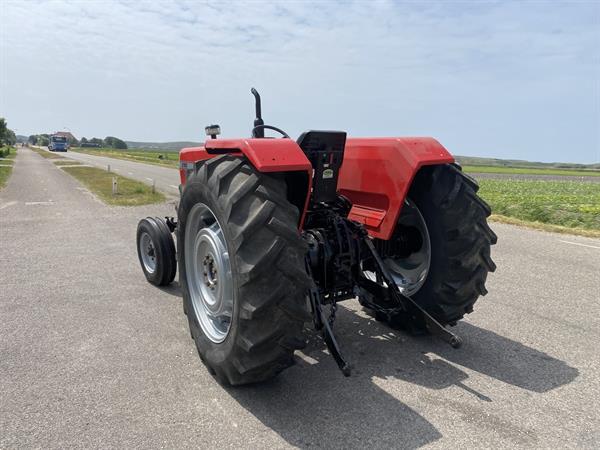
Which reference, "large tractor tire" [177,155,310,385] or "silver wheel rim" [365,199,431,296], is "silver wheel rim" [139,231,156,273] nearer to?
"large tractor tire" [177,155,310,385]

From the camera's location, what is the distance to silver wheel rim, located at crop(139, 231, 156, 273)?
539 centimetres

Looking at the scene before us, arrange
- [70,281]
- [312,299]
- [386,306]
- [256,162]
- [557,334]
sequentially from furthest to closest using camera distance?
[70,281]
[557,334]
[386,306]
[312,299]
[256,162]

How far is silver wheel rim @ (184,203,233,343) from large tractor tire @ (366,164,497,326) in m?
1.63

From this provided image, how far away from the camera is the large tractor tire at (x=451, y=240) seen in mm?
3527

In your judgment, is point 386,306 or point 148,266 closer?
point 386,306

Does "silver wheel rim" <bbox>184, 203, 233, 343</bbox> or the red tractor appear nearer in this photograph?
the red tractor

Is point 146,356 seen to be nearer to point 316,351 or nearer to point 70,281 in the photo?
point 316,351

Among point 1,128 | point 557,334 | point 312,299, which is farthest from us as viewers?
point 1,128

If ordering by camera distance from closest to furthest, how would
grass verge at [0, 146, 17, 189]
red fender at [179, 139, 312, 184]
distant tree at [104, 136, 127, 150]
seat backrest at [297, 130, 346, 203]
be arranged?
red fender at [179, 139, 312, 184] < seat backrest at [297, 130, 346, 203] < grass verge at [0, 146, 17, 189] < distant tree at [104, 136, 127, 150]

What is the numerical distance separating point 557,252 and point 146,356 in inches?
263

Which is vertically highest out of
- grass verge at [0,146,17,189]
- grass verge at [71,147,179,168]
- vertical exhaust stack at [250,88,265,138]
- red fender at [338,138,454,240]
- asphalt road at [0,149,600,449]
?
vertical exhaust stack at [250,88,265,138]

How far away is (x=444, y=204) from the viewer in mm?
3531

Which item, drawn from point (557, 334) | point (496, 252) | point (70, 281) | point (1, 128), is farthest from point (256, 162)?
point (1, 128)

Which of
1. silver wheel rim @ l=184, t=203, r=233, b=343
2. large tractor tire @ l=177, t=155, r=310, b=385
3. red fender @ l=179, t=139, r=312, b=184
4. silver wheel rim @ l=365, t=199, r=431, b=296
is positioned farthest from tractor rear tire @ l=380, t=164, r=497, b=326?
silver wheel rim @ l=184, t=203, r=233, b=343
